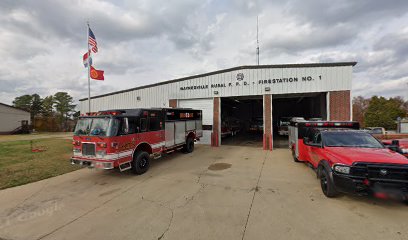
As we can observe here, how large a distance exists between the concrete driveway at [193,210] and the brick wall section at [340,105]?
6942mm

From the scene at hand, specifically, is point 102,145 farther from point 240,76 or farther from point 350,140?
point 240,76

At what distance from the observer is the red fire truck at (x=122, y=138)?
6.69 metres

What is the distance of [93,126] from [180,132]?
482 cm

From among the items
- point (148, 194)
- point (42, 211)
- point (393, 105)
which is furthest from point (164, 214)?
point (393, 105)

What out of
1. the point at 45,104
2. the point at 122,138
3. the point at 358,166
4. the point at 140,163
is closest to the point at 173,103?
the point at 140,163

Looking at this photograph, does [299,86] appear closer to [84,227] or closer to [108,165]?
[108,165]

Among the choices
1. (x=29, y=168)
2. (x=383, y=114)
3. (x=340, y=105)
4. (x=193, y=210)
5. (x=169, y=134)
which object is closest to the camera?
(x=193, y=210)

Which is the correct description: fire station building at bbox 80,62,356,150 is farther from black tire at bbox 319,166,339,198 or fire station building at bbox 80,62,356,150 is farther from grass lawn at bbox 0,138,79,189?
grass lawn at bbox 0,138,79,189

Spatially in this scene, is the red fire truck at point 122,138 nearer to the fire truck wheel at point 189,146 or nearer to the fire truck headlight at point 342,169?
the fire truck wheel at point 189,146

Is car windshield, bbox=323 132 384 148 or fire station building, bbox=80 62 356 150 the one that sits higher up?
fire station building, bbox=80 62 356 150

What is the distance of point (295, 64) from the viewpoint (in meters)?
12.6

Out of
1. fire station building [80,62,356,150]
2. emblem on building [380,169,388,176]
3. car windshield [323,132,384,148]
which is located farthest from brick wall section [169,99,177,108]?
emblem on building [380,169,388,176]

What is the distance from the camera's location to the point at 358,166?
4.40m

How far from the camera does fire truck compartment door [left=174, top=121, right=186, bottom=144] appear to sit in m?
10.7
